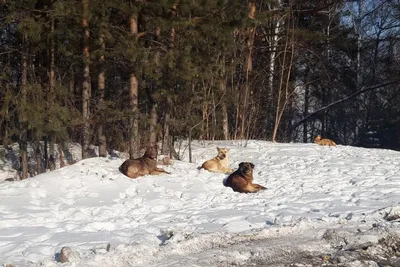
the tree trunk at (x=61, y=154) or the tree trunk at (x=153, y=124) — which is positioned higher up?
the tree trunk at (x=153, y=124)

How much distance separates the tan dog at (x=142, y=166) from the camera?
419 inches

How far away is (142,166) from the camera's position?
427 inches

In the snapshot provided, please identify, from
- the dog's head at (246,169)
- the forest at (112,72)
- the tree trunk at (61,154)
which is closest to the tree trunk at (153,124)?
the forest at (112,72)

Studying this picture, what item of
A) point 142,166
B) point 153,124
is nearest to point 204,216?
point 142,166

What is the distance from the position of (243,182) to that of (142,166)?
2.35 m

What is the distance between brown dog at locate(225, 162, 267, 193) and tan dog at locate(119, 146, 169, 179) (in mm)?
1837

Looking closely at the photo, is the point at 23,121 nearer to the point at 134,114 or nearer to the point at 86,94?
the point at 86,94

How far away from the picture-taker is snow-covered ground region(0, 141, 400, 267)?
227 inches

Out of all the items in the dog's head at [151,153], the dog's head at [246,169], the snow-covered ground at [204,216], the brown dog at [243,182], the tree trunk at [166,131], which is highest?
the tree trunk at [166,131]

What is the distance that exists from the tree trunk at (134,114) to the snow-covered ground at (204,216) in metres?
0.65

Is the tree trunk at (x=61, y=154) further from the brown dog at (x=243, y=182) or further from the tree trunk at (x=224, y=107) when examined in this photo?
the tree trunk at (x=224, y=107)

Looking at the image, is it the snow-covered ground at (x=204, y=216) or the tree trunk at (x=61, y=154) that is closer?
the snow-covered ground at (x=204, y=216)

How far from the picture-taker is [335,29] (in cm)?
2773

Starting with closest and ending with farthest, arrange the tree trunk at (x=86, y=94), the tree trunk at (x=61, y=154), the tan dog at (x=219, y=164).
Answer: the tree trunk at (x=86, y=94)
the tan dog at (x=219, y=164)
the tree trunk at (x=61, y=154)
